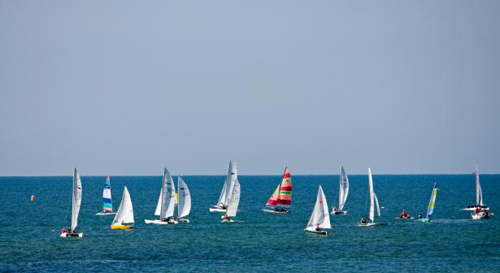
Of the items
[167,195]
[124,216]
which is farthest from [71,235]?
[167,195]

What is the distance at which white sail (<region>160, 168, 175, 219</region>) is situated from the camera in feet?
399

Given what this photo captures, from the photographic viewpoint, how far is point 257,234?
112 m

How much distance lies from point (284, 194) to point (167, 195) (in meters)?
31.9

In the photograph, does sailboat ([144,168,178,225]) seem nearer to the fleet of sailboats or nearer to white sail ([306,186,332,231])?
the fleet of sailboats

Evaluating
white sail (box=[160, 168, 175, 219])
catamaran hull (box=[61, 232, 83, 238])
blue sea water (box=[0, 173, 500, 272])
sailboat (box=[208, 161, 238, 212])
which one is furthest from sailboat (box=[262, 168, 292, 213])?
catamaran hull (box=[61, 232, 83, 238])

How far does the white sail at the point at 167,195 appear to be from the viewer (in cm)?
12175

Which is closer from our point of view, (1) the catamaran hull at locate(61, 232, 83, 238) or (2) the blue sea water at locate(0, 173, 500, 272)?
(2) the blue sea water at locate(0, 173, 500, 272)

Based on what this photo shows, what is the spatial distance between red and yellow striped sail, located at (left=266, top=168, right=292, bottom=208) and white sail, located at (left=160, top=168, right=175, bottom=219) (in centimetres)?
2746

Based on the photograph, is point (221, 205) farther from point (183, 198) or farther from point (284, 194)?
point (183, 198)

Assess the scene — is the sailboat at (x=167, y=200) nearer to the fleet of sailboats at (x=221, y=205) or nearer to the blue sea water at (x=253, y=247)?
the fleet of sailboats at (x=221, y=205)


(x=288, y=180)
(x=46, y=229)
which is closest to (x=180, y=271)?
(x=46, y=229)

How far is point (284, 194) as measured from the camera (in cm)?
14775

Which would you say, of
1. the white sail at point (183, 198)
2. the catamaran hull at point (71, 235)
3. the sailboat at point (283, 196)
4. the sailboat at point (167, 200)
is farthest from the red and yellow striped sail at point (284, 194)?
the catamaran hull at point (71, 235)

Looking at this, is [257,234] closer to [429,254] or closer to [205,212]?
[429,254]
